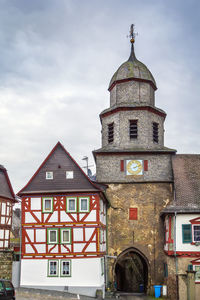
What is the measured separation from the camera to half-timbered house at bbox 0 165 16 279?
33062mm

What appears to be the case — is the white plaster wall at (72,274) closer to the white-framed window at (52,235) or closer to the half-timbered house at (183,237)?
the white-framed window at (52,235)

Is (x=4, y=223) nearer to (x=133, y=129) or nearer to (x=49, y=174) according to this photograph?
(x=49, y=174)

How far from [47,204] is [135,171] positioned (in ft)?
27.5

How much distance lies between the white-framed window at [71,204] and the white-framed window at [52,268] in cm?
397

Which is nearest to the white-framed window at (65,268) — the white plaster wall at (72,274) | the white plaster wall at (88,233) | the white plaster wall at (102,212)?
the white plaster wall at (72,274)

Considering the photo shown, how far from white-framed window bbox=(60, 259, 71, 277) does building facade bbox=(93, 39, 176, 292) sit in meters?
4.77

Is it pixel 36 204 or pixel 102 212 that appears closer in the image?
pixel 36 204

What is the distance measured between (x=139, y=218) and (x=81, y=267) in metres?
7.12

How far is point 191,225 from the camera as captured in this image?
32.6 metres

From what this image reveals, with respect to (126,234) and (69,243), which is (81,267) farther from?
(126,234)

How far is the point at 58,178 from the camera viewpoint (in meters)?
33.6

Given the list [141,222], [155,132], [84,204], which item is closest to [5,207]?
[84,204]

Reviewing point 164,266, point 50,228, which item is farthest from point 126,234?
point 50,228

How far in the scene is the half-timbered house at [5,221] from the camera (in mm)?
33062
